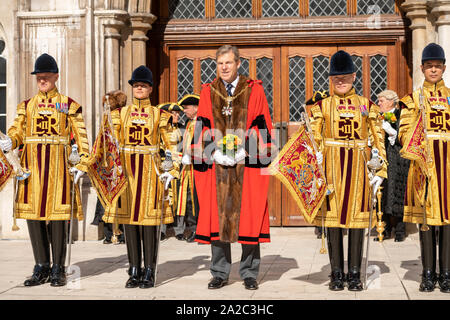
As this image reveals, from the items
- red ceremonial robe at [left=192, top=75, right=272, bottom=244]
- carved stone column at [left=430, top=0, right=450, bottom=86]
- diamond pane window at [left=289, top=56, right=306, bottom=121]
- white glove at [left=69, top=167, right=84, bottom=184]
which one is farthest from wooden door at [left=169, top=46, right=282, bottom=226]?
white glove at [left=69, top=167, right=84, bottom=184]

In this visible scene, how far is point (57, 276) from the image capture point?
6.43m

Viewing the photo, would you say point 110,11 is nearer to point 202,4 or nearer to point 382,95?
point 202,4

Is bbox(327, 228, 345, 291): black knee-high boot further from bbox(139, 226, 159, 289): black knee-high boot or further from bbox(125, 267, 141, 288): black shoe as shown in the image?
bbox(125, 267, 141, 288): black shoe

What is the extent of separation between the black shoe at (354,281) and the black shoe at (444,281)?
0.63 m

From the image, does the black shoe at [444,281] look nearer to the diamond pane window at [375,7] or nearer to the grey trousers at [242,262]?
→ the grey trousers at [242,262]

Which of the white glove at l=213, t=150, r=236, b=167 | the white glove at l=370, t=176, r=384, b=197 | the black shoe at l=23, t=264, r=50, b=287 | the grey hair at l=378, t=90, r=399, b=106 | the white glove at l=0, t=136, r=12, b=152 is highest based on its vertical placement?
the grey hair at l=378, t=90, r=399, b=106

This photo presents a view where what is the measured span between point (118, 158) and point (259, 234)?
4.38 ft

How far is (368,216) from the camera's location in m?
6.25

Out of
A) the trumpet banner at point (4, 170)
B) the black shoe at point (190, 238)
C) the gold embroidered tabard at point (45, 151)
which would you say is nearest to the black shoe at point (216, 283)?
the gold embroidered tabard at point (45, 151)

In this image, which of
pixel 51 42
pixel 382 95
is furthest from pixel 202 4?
pixel 382 95

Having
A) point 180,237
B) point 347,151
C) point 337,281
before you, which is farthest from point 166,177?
point 180,237

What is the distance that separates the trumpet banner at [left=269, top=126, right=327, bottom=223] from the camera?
6.24 metres

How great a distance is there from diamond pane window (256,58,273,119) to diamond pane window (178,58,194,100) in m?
0.94

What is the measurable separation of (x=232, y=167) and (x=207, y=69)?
4.69m
